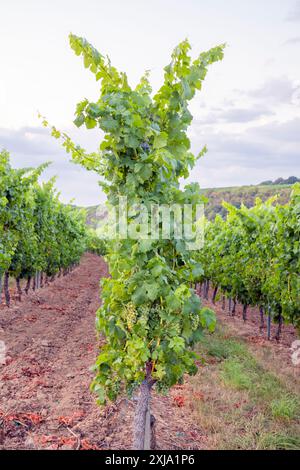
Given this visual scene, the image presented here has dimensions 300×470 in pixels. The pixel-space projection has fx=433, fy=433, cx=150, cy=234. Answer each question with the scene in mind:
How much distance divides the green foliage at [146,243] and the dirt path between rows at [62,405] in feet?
2.91

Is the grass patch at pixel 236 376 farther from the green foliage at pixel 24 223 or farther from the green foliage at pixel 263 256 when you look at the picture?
the green foliage at pixel 24 223

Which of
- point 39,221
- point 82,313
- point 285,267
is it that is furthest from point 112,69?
point 39,221

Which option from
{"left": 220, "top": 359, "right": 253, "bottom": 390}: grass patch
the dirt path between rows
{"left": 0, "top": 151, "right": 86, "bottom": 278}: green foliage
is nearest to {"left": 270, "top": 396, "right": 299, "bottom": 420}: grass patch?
{"left": 220, "top": 359, "right": 253, "bottom": 390}: grass patch

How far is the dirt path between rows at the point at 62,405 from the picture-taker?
5.12 metres

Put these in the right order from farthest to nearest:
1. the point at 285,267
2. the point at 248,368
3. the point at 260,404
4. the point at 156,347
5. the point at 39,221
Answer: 1. the point at 39,221
2. the point at 285,267
3. the point at 248,368
4. the point at 260,404
5. the point at 156,347

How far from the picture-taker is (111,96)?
14.6 feet

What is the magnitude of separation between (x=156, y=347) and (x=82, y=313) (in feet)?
35.6

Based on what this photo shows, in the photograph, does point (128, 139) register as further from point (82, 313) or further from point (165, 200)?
point (82, 313)

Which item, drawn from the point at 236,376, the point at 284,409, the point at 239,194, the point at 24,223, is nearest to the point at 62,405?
the point at 236,376

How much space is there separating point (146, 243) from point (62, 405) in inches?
126

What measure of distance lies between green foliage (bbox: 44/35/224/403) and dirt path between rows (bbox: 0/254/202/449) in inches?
34.9

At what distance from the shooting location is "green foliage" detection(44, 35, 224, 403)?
436 cm

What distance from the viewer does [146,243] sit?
4.29 m

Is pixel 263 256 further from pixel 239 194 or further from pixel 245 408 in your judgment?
pixel 239 194
